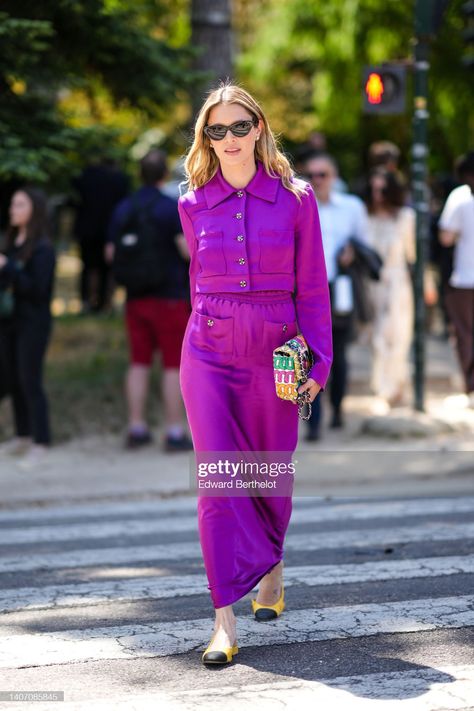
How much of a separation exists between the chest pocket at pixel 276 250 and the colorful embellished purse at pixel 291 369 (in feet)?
0.93

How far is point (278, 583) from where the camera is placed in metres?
5.50

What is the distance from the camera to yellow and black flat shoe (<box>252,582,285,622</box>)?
551 centimetres

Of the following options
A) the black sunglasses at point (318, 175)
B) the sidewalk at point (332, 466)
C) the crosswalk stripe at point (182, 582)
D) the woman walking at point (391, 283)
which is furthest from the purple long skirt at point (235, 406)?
the woman walking at point (391, 283)

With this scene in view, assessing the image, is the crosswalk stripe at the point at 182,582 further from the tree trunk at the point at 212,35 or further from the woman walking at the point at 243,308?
the tree trunk at the point at 212,35

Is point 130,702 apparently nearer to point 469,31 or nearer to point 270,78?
point 469,31

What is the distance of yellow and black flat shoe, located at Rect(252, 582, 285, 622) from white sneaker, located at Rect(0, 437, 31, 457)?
17.0 ft

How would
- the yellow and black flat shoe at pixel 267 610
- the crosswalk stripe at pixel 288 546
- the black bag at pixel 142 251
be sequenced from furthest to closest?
the black bag at pixel 142 251
the crosswalk stripe at pixel 288 546
the yellow and black flat shoe at pixel 267 610

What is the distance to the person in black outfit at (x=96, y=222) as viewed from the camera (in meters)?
15.4

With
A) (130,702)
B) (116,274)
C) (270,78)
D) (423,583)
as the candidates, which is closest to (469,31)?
(116,274)

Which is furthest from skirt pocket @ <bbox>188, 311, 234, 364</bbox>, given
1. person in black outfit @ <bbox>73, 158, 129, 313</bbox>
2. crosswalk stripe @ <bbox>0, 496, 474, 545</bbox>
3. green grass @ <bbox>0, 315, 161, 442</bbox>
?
person in black outfit @ <bbox>73, 158, 129, 313</bbox>

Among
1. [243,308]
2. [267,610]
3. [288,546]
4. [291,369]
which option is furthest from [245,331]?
[288,546]

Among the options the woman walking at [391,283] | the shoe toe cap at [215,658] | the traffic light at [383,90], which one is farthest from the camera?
the woman walking at [391,283]

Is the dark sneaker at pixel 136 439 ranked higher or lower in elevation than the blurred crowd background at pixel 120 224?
lower

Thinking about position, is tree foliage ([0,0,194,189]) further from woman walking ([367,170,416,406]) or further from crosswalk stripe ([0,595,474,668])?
crosswalk stripe ([0,595,474,668])
